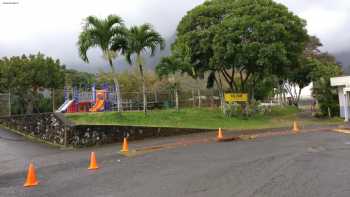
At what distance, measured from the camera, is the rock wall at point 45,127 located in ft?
56.2

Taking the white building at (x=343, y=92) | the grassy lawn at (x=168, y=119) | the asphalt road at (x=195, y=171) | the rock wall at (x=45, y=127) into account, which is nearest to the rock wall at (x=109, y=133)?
the rock wall at (x=45, y=127)

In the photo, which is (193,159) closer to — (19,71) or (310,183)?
(310,183)

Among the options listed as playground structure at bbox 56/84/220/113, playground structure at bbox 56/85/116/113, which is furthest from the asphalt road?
playground structure at bbox 56/84/220/113

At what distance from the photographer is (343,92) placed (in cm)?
3125

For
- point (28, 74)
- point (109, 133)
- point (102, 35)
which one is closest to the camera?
point (109, 133)

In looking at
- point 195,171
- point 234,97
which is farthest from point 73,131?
point 234,97

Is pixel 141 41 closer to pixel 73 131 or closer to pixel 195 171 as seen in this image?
pixel 73 131

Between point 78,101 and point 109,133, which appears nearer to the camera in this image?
point 109,133

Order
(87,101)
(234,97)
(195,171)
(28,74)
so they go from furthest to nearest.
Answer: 1. (28,74)
2. (234,97)
3. (87,101)
4. (195,171)

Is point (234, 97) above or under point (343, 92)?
under

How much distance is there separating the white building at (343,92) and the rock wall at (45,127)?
22619 mm

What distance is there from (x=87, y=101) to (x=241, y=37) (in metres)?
13.0

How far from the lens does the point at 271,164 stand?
10617 mm

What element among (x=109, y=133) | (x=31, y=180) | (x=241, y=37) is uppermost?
(x=241, y=37)
